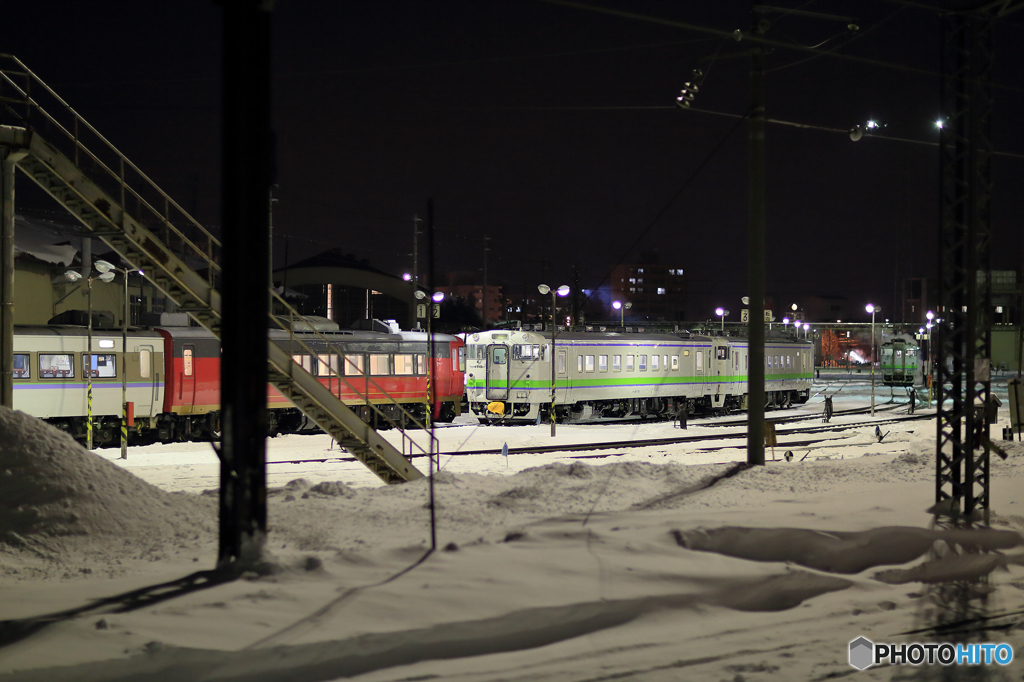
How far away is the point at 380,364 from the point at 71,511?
64.7 ft

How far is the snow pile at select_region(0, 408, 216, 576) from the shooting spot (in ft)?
28.8

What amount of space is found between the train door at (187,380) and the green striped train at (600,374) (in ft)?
35.0

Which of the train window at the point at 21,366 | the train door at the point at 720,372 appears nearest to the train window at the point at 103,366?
the train window at the point at 21,366

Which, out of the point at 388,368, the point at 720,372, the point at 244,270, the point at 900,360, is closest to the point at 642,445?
the point at 388,368

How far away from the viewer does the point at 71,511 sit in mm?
9367

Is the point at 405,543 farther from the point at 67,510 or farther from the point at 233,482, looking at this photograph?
the point at 67,510

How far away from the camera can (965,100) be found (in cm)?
1112

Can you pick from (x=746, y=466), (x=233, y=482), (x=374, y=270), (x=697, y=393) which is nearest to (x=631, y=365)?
(x=697, y=393)

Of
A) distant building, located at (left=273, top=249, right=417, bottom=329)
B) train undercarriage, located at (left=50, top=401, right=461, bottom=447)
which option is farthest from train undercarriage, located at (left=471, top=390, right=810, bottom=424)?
distant building, located at (left=273, top=249, right=417, bottom=329)

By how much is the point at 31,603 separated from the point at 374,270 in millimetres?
66045

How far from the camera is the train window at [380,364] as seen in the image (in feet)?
94.7

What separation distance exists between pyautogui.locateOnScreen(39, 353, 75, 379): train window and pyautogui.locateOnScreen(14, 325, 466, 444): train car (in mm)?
24

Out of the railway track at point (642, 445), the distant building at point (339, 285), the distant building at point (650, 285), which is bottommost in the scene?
the railway track at point (642, 445)

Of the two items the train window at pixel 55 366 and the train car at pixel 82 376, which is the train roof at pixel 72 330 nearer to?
the train car at pixel 82 376
